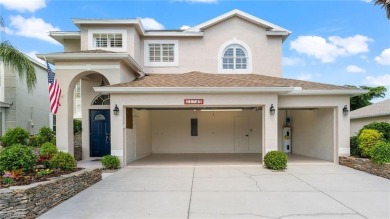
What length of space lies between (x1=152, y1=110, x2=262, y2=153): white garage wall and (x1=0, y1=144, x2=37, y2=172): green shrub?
446 inches

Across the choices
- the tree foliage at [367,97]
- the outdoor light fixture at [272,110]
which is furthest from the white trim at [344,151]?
the tree foliage at [367,97]

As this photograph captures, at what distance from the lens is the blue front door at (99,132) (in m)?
14.9

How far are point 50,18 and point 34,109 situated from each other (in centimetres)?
825

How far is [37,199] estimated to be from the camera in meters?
6.13

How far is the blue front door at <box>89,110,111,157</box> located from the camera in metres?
14.9

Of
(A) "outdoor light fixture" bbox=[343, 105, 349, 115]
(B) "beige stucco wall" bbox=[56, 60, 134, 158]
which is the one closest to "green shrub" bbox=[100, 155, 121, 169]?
(B) "beige stucco wall" bbox=[56, 60, 134, 158]

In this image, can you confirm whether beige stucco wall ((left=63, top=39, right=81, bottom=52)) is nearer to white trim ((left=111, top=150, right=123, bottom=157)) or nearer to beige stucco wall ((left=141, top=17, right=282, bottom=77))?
beige stucco wall ((left=141, top=17, right=282, bottom=77))

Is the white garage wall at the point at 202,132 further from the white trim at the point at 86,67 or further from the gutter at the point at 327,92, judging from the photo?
the white trim at the point at 86,67

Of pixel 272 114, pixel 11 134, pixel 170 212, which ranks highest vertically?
pixel 272 114

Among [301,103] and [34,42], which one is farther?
[34,42]

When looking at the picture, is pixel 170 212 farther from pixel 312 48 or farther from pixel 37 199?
pixel 312 48

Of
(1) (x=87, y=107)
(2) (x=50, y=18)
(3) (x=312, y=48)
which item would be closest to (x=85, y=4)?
(2) (x=50, y=18)

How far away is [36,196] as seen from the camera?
6.10m

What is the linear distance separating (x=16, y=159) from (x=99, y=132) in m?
7.77
